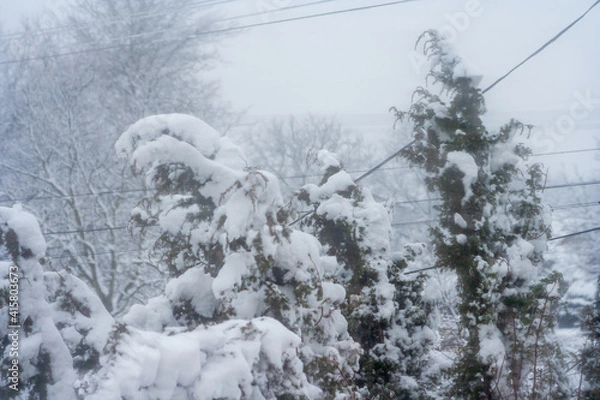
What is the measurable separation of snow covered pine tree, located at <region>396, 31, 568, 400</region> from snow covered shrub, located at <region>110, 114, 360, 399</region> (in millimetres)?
2467

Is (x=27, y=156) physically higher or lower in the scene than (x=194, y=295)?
higher

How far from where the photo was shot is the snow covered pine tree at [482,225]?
6422 millimetres

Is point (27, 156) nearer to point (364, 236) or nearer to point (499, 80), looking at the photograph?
point (364, 236)

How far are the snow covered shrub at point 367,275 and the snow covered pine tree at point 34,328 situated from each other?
12.7 feet

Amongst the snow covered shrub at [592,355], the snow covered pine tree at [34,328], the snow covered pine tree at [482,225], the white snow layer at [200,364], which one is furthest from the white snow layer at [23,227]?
the snow covered shrub at [592,355]

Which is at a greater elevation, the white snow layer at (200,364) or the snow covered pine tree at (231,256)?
the snow covered pine tree at (231,256)

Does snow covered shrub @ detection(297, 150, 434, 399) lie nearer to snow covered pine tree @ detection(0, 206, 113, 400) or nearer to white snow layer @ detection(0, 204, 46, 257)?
snow covered pine tree @ detection(0, 206, 113, 400)

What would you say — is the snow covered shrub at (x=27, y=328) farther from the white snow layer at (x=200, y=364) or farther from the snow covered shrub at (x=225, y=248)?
the white snow layer at (x=200, y=364)

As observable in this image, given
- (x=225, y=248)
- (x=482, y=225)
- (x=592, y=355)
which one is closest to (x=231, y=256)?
(x=225, y=248)

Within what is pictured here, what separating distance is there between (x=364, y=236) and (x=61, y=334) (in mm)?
4437

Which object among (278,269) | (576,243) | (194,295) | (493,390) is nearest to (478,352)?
(493,390)

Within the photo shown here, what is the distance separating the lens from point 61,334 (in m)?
4.24

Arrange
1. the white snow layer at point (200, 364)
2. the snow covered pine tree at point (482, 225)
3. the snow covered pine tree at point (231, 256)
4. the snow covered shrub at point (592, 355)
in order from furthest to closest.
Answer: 1. the snow covered shrub at point (592, 355)
2. the snow covered pine tree at point (482, 225)
3. the snow covered pine tree at point (231, 256)
4. the white snow layer at point (200, 364)

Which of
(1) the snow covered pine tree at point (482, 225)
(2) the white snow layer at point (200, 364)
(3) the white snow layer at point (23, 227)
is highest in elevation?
(1) the snow covered pine tree at point (482, 225)
